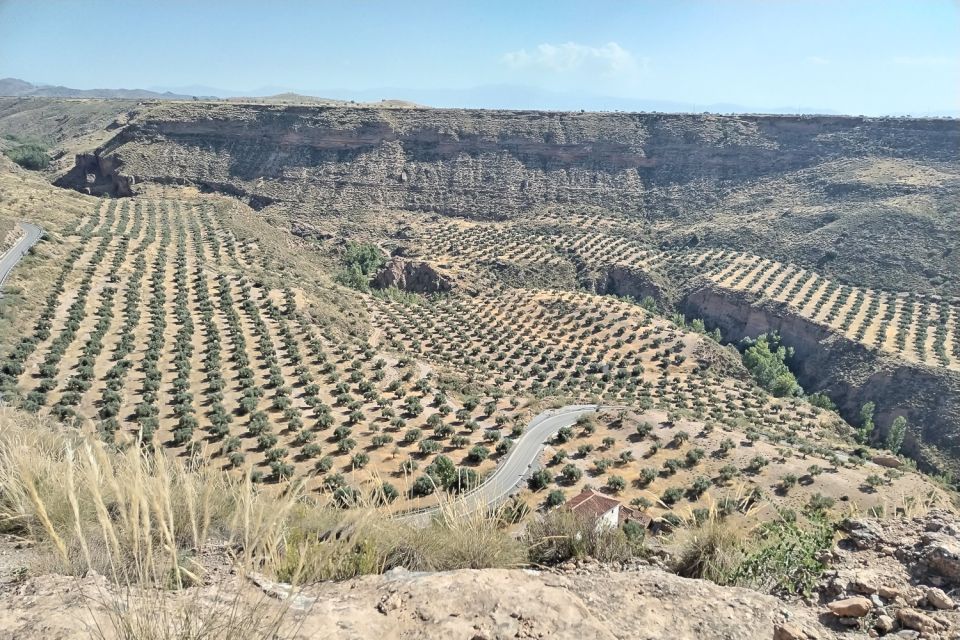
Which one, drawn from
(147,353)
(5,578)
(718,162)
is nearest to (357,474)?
(147,353)

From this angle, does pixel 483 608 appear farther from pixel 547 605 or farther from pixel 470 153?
pixel 470 153

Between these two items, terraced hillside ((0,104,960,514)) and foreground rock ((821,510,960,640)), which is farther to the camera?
terraced hillside ((0,104,960,514))

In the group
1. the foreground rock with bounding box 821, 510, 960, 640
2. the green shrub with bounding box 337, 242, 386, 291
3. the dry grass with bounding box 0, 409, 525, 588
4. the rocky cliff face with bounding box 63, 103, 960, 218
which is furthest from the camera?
the rocky cliff face with bounding box 63, 103, 960, 218

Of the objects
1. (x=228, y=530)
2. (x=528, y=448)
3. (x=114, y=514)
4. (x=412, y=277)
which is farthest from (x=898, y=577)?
(x=412, y=277)

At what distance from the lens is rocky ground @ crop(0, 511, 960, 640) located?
4.30 meters

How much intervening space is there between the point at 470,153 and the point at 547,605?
298ft

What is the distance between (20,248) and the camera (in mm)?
36312

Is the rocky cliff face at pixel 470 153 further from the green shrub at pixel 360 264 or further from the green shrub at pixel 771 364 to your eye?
the green shrub at pixel 771 364

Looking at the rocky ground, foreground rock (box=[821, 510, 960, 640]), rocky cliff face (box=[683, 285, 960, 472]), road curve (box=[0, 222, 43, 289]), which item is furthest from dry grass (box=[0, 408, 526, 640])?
rocky cliff face (box=[683, 285, 960, 472])

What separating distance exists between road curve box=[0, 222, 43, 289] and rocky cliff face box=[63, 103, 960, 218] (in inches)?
1610

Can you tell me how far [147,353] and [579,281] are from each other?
46.0 meters

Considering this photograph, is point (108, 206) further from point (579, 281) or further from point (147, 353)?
point (579, 281)

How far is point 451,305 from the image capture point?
177 feet

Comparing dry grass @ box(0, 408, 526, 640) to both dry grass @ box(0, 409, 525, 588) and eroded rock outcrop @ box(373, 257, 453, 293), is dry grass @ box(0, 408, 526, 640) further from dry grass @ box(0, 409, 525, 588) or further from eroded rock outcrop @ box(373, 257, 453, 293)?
eroded rock outcrop @ box(373, 257, 453, 293)
